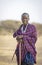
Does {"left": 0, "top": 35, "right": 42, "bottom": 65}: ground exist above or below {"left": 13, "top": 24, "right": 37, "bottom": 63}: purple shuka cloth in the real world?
below

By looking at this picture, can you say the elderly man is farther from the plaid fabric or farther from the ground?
the ground

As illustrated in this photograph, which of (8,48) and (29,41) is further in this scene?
(8,48)

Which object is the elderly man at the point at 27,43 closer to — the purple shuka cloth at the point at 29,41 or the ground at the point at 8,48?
the purple shuka cloth at the point at 29,41

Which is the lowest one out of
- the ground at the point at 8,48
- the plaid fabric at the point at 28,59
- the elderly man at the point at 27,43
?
the ground at the point at 8,48

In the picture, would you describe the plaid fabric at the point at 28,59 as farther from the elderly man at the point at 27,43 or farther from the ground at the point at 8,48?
the ground at the point at 8,48

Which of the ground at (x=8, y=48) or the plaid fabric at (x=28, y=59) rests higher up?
the plaid fabric at (x=28, y=59)

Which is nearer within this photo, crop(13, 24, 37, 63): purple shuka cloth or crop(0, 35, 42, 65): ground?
crop(13, 24, 37, 63): purple shuka cloth

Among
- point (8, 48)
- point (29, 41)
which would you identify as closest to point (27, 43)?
point (29, 41)

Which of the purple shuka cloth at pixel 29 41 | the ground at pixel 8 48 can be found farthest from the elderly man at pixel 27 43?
the ground at pixel 8 48

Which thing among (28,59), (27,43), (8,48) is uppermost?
(27,43)

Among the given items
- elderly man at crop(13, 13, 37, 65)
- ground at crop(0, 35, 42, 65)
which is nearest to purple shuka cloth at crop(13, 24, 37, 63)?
elderly man at crop(13, 13, 37, 65)

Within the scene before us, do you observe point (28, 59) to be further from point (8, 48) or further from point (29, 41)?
point (8, 48)

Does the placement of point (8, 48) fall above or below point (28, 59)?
below

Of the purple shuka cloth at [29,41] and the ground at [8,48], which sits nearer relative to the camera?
the purple shuka cloth at [29,41]
